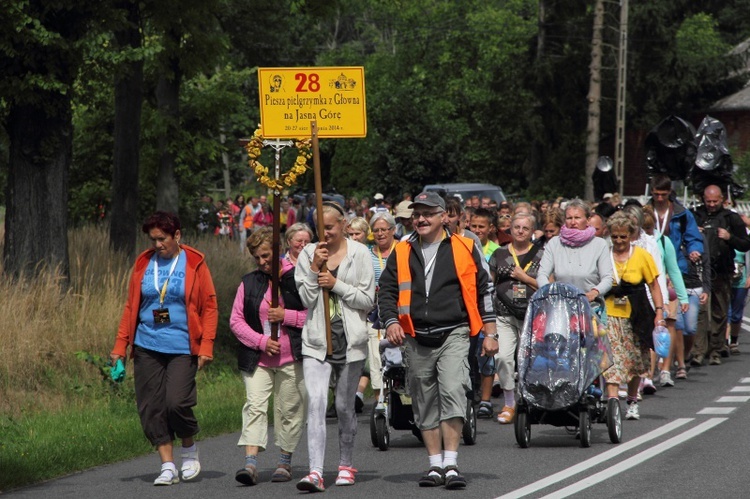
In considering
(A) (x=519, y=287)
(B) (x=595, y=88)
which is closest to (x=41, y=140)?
(A) (x=519, y=287)

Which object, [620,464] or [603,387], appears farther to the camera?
[603,387]

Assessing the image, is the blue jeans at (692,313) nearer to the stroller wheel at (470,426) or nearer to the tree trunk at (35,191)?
the stroller wheel at (470,426)

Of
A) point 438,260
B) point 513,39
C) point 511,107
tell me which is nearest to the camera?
point 438,260

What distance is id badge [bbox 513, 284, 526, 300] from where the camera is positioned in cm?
1327

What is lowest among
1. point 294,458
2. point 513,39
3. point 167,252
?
point 294,458

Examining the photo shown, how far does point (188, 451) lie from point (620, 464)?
2.95 meters

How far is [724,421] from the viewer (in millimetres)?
12633

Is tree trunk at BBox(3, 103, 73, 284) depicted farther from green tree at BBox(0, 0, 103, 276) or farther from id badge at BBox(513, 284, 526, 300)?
id badge at BBox(513, 284, 526, 300)

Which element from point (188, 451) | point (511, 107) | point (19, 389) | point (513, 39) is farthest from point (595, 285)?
point (513, 39)

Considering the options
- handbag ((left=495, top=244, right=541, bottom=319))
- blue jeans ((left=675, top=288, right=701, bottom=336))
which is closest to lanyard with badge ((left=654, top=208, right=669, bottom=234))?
blue jeans ((left=675, top=288, right=701, bottom=336))

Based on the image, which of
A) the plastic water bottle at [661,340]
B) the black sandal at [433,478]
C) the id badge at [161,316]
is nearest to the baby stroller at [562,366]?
the plastic water bottle at [661,340]

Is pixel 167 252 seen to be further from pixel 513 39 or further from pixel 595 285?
pixel 513 39

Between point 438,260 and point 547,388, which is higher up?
point 438,260

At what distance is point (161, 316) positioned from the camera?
9945 mm
